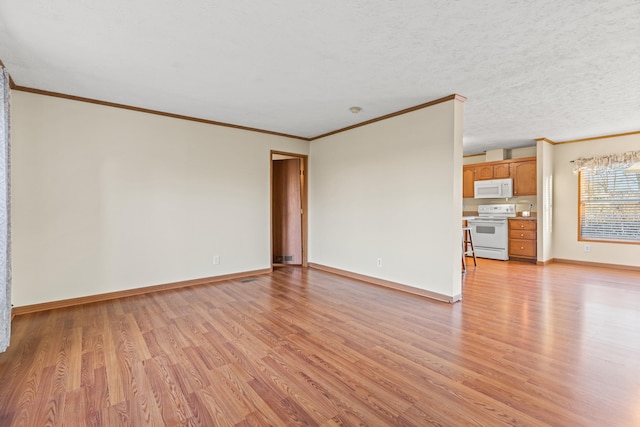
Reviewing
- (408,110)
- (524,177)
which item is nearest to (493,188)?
(524,177)

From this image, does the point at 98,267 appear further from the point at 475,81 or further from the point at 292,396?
the point at 475,81

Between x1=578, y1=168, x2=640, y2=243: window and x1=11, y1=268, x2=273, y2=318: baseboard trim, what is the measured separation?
633 cm

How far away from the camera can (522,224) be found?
6074 mm

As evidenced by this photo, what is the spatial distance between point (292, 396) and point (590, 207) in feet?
22.3

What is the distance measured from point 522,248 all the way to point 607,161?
6.87ft

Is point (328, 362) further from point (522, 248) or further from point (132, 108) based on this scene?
point (522, 248)

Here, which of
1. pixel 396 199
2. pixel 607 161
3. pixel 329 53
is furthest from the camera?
pixel 607 161

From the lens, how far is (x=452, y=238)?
11.5 feet

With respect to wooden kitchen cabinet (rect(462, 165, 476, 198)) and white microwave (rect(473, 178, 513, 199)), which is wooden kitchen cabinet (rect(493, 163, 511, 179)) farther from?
wooden kitchen cabinet (rect(462, 165, 476, 198))

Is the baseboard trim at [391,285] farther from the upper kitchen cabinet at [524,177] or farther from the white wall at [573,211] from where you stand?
the white wall at [573,211]

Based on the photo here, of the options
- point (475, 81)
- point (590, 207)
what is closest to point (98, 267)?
point (475, 81)

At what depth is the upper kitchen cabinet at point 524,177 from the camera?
237 inches

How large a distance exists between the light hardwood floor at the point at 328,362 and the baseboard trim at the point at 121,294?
143 mm

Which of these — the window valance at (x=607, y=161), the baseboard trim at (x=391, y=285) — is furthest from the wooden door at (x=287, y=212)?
the window valance at (x=607, y=161)
